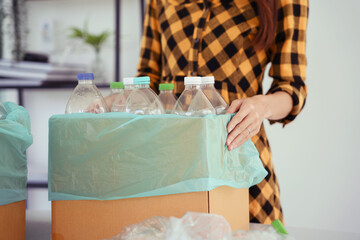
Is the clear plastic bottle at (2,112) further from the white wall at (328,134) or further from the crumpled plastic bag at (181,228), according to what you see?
the white wall at (328,134)

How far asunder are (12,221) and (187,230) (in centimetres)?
40

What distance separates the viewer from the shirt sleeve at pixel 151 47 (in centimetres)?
145

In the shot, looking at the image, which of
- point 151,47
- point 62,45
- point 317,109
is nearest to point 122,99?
point 151,47

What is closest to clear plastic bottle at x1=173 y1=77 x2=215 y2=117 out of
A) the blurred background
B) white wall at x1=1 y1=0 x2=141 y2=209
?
the blurred background

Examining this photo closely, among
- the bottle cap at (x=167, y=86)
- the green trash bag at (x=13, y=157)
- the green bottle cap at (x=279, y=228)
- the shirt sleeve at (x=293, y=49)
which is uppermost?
the shirt sleeve at (x=293, y=49)

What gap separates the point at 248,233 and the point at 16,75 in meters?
2.65

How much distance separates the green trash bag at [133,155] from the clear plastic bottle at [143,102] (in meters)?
0.09

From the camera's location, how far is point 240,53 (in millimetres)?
1189

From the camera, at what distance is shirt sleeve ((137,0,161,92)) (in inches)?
56.9

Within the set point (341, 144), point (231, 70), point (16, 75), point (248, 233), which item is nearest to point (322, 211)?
point (341, 144)

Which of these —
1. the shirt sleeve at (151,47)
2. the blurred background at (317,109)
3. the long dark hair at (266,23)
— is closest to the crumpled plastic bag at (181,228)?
the long dark hair at (266,23)

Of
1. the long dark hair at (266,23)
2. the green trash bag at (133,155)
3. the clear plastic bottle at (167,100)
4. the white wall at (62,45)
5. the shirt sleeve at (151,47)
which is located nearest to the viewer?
the green trash bag at (133,155)

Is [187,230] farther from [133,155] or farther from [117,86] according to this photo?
[117,86]

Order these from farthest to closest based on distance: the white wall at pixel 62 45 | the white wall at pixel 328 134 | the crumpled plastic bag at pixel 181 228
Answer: the white wall at pixel 62 45 → the white wall at pixel 328 134 → the crumpled plastic bag at pixel 181 228
